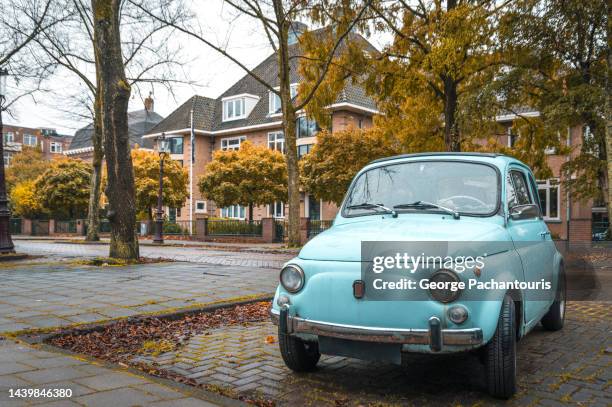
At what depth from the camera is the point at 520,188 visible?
5426mm

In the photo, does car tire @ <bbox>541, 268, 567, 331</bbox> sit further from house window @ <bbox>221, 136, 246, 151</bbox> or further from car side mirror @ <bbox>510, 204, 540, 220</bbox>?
house window @ <bbox>221, 136, 246, 151</bbox>

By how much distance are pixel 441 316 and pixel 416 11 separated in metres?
16.7

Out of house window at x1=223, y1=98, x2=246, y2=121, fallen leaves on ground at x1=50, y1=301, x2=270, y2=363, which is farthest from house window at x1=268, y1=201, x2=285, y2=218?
fallen leaves on ground at x1=50, y1=301, x2=270, y2=363

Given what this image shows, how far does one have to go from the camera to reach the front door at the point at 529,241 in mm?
4535

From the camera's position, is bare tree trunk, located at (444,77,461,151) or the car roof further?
bare tree trunk, located at (444,77,461,151)

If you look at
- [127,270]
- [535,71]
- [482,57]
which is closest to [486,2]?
[482,57]

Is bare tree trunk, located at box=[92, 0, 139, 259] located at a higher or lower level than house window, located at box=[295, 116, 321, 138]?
lower

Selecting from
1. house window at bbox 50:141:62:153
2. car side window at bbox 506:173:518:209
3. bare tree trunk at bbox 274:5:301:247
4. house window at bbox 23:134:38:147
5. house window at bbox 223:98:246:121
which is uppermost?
house window at bbox 23:134:38:147

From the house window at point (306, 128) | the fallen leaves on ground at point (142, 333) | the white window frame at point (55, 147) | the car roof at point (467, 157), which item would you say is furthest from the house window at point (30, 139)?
the car roof at point (467, 157)

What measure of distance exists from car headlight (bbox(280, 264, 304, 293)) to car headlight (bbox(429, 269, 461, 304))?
0.97 meters

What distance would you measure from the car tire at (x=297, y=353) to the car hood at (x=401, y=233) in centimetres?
69

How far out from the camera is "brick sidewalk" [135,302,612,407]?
3824mm

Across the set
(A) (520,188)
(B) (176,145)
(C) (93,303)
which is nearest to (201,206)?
(B) (176,145)

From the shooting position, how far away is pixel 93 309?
6770 millimetres
